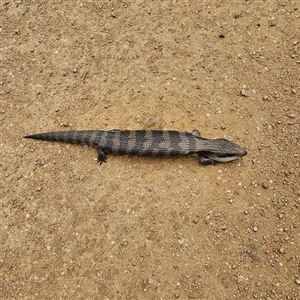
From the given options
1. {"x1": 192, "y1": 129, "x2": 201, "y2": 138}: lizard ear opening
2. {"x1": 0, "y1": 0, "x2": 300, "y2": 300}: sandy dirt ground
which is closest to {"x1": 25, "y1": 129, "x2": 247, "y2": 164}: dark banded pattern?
{"x1": 192, "y1": 129, "x2": 201, "y2": 138}: lizard ear opening

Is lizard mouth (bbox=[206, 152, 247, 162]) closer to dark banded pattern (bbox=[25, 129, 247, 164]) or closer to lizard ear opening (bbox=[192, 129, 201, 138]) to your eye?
dark banded pattern (bbox=[25, 129, 247, 164])

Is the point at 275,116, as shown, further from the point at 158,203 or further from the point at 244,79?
the point at 158,203

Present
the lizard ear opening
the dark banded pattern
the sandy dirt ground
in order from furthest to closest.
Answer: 1. the lizard ear opening
2. the dark banded pattern
3. the sandy dirt ground

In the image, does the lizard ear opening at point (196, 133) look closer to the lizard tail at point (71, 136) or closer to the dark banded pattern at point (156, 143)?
the dark banded pattern at point (156, 143)

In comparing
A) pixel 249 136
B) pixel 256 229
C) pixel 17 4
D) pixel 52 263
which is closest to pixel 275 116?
pixel 249 136

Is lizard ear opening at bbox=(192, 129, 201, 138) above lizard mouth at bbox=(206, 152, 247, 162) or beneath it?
above
